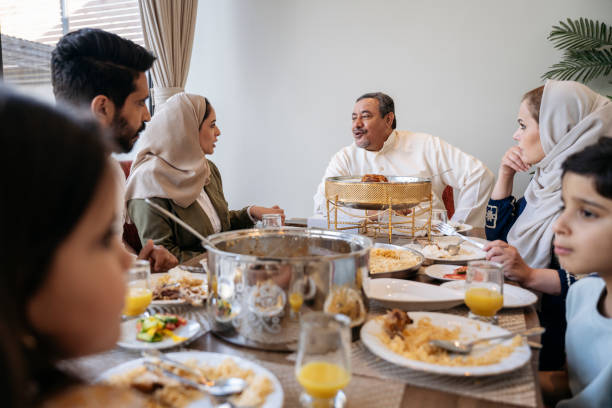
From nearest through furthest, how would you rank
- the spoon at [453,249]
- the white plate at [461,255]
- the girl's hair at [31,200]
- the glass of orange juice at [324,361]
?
the girl's hair at [31,200] < the glass of orange juice at [324,361] < the white plate at [461,255] < the spoon at [453,249]

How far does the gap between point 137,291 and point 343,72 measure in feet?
13.3

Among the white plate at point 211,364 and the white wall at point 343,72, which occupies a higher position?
the white wall at point 343,72

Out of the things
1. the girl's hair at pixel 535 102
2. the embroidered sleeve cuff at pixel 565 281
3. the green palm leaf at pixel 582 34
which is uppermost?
the green palm leaf at pixel 582 34

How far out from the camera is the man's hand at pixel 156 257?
1.61 metres

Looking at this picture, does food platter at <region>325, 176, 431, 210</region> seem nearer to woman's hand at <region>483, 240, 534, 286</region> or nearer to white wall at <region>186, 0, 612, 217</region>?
woman's hand at <region>483, 240, 534, 286</region>

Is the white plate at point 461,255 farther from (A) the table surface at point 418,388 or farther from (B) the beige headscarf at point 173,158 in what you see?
(B) the beige headscarf at point 173,158

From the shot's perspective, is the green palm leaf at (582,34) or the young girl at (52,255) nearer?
the young girl at (52,255)

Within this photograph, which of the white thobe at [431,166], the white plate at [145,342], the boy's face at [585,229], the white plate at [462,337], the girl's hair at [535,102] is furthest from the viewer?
the white thobe at [431,166]

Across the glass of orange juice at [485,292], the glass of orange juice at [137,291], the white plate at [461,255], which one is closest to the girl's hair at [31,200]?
the glass of orange juice at [137,291]

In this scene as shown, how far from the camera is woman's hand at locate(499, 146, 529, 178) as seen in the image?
7.70ft

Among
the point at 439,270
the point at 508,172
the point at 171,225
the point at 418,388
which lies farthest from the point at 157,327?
the point at 508,172

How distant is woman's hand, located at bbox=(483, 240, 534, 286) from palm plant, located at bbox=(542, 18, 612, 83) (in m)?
2.97

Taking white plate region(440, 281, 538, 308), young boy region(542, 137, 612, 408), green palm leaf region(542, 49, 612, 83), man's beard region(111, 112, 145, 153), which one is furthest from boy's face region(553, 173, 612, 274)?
green palm leaf region(542, 49, 612, 83)

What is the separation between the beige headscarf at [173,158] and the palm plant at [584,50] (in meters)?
3.23
